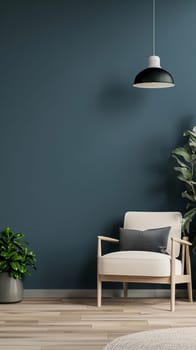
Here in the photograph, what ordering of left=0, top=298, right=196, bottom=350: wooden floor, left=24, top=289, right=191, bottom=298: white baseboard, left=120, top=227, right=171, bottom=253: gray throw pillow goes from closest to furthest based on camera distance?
1. left=0, top=298, right=196, bottom=350: wooden floor
2. left=120, top=227, right=171, bottom=253: gray throw pillow
3. left=24, top=289, right=191, bottom=298: white baseboard

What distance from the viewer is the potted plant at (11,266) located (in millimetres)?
6012

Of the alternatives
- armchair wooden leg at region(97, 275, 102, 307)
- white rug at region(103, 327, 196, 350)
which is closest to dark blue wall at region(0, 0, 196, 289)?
armchair wooden leg at region(97, 275, 102, 307)

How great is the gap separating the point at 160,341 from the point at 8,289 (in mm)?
4264

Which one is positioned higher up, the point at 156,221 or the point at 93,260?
→ the point at 156,221

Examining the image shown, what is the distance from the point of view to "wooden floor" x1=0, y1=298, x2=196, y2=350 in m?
4.29

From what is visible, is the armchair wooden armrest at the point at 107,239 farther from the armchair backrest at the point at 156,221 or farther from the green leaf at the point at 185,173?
the green leaf at the point at 185,173

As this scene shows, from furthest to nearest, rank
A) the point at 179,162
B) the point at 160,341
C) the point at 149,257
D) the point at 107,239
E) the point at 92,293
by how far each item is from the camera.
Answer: the point at 92,293, the point at 179,162, the point at 107,239, the point at 149,257, the point at 160,341

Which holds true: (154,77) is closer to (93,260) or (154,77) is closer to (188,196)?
(188,196)

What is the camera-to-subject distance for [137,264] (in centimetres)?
562

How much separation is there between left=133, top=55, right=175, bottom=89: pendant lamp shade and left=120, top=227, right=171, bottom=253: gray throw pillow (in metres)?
1.25

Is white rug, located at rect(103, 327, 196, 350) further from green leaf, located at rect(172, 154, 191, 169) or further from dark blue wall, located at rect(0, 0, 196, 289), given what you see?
dark blue wall, located at rect(0, 0, 196, 289)

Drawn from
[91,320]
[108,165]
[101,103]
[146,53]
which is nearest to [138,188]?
[108,165]

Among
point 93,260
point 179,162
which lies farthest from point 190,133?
point 93,260

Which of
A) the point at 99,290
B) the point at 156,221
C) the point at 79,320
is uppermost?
the point at 156,221
